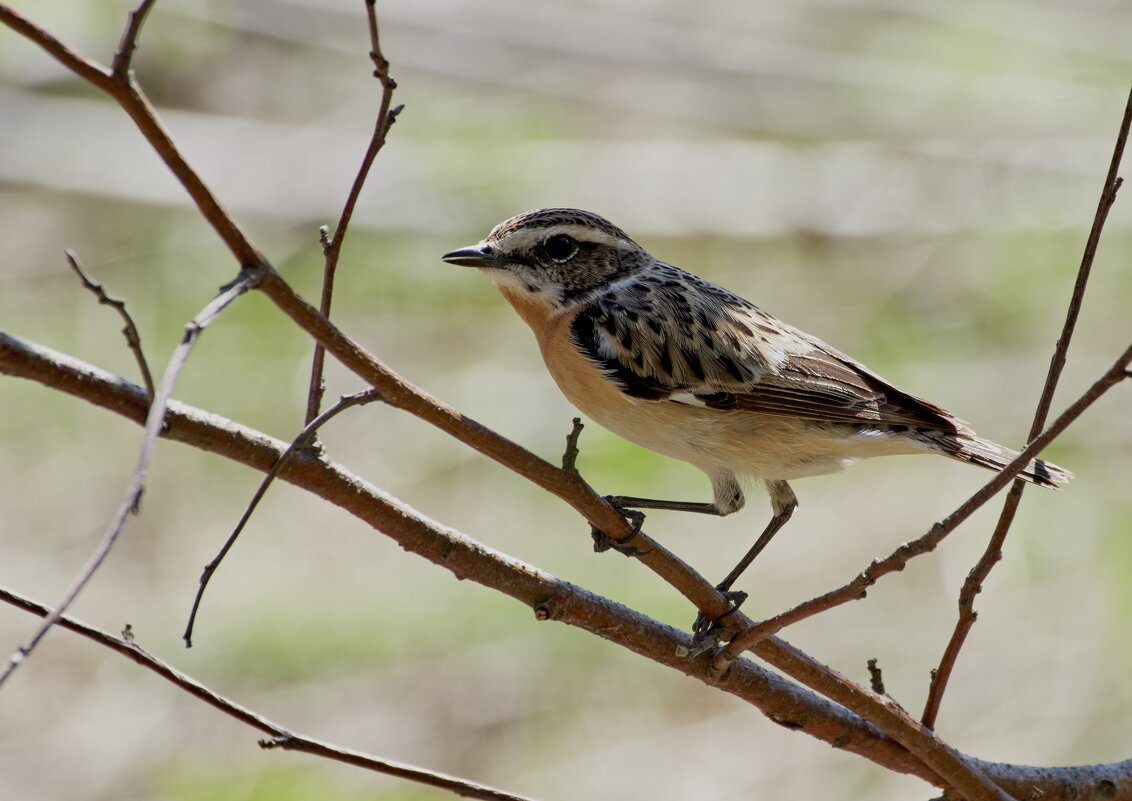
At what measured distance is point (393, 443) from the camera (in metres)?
10.5

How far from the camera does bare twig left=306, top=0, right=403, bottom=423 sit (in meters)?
2.98

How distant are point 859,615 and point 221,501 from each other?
508 cm

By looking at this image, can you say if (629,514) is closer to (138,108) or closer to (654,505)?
(654,505)

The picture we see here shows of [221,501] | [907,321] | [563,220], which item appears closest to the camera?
[563,220]

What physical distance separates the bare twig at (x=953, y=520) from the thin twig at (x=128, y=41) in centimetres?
207

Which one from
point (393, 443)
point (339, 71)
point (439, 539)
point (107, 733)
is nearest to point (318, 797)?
point (107, 733)

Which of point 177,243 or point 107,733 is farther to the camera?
point 177,243

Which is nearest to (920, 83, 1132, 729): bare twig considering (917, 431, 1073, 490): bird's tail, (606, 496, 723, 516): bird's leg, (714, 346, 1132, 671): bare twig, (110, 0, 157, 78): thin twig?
(714, 346, 1132, 671): bare twig

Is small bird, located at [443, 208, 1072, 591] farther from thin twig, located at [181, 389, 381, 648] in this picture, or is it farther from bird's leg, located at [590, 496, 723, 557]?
thin twig, located at [181, 389, 381, 648]

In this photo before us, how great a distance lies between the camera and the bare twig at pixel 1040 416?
10.6 ft

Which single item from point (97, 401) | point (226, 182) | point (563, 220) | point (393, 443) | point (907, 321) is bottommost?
point (97, 401)

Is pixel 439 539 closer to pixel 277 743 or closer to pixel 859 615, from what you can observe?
pixel 277 743

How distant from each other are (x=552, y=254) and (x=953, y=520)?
328cm

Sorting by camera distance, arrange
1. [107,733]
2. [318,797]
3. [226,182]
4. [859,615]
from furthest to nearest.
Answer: [226,182] < [859,615] < [107,733] < [318,797]
